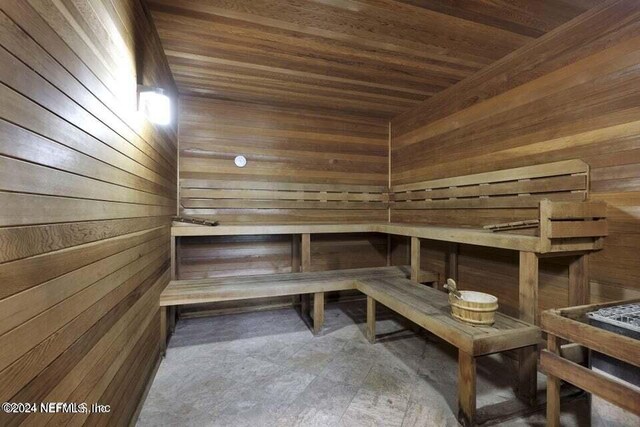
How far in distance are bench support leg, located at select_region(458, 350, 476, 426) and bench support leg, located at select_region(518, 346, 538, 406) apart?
514 millimetres

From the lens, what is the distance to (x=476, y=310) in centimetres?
191

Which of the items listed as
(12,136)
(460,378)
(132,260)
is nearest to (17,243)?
(12,136)

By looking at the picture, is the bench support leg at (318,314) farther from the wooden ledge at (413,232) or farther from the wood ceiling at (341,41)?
the wood ceiling at (341,41)

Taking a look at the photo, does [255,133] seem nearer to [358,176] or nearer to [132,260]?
[358,176]

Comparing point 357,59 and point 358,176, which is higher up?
point 357,59

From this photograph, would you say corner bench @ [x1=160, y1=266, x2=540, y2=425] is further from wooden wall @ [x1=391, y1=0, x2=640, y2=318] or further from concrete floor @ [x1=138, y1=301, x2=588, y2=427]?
wooden wall @ [x1=391, y1=0, x2=640, y2=318]

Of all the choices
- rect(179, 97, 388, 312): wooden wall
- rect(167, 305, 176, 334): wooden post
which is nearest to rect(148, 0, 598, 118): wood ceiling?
rect(179, 97, 388, 312): wooden wall

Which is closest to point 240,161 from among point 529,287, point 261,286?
point 261,286

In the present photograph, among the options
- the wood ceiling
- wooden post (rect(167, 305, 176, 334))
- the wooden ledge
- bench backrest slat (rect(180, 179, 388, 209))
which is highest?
the wood ceiling

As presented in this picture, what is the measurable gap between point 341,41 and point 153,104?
1531mm

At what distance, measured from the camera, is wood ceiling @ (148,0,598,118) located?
82.6 inches

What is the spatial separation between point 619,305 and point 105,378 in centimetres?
269

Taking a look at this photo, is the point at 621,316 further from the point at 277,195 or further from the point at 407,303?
the point at 277,195

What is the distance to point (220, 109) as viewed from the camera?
3.77 meters
